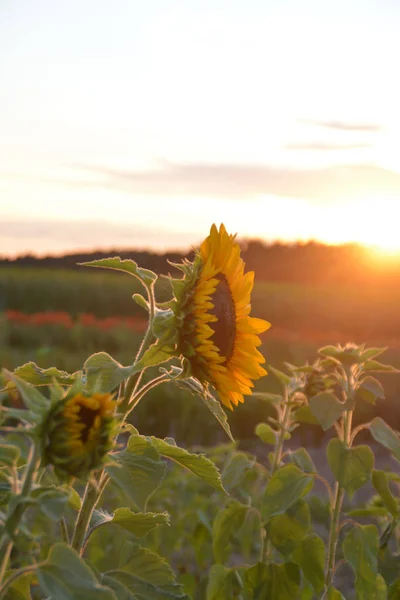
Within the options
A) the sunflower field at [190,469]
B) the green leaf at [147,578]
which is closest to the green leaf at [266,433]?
the sunflower field at [190,469]

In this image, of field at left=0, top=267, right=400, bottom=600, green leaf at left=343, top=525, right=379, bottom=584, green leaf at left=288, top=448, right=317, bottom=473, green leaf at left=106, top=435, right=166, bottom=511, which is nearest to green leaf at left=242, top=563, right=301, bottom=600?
field at left=0, top=267, right=400, bottom=600

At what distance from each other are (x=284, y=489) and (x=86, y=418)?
3.37ft

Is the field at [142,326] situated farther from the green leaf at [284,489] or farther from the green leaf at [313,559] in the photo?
the green leaf at [313,559]

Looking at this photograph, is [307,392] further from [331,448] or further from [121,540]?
[121,540]

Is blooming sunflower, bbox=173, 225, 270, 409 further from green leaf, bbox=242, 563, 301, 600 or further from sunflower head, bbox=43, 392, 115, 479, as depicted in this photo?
green leaf, bbox=242, 563, 301, 600

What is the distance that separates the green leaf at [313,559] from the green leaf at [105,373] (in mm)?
962

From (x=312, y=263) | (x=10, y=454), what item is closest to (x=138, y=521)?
(x=10, y=454)

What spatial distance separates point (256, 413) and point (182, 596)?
249 inches

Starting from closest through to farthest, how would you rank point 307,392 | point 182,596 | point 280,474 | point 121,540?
point 182,596 < point 280,474 < point 307,392 < point 121,540

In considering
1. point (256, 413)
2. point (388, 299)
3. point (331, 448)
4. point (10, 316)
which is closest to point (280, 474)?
point (331, 448)

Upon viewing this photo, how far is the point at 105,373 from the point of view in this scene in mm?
1250

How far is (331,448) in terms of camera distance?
202cm

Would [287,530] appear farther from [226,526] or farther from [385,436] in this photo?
[385,436]

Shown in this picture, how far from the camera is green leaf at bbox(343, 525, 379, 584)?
196 cm
